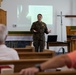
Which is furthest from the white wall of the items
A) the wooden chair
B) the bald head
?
the bald head

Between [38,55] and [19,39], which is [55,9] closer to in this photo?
[19,39]

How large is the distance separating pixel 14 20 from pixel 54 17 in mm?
1958

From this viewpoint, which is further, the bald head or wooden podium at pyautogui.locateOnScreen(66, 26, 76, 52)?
wooden podium at pyautogui.locateOnScreen(66, 26, 76, 52)

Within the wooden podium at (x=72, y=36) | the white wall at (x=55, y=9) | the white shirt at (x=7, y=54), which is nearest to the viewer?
the white shirt at (x=7, y=54)

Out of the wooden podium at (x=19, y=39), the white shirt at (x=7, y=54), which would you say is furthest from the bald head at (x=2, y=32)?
the wooden podium at (x=19, y=39)

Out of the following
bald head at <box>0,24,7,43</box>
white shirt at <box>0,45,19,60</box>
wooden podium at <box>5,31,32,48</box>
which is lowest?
wooden podium at <box>5,31,32,48</box>

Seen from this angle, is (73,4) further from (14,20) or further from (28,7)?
(14,20)

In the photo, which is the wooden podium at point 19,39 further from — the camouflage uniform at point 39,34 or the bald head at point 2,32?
the bald head at point 2,32

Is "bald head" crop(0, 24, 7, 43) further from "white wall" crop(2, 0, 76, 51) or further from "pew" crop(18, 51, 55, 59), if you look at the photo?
"white wall" crop(2, 0, 76, 51)

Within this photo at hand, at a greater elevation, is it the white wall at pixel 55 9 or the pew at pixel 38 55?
the white wall at pixel 55 9

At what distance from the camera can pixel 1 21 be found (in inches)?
319

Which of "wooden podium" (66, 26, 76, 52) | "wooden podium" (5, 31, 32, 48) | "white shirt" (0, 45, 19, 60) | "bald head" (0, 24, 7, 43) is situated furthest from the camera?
"wooden podium" (5, 31, 32, 48)

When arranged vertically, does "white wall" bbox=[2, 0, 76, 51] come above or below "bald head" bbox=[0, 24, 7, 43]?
above

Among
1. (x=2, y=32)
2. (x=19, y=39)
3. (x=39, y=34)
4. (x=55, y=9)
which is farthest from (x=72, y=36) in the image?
(x=2, y=32)
